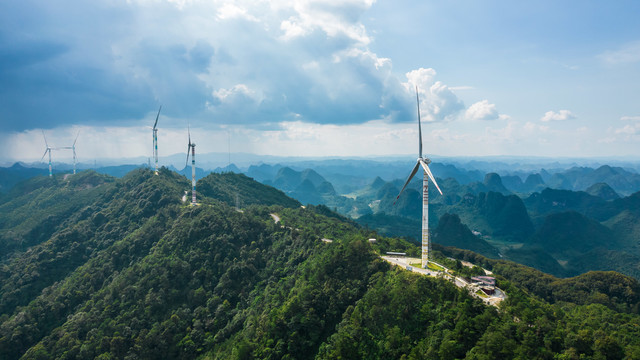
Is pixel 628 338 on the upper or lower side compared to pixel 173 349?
upper

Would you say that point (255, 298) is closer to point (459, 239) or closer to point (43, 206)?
point (43, 206)

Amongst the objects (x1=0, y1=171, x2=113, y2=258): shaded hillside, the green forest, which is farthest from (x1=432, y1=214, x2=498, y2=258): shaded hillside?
(x1=0, y1=171, x2=113, y2=258): shaded hillside

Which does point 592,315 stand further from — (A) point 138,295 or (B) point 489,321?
(A) point 138,295

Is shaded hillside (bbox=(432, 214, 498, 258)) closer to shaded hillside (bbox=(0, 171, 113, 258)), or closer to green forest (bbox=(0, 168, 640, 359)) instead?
green forest (bbox=(0, 168, 640, 359))

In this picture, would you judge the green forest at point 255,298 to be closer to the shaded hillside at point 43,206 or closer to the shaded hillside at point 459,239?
the shaded hillside at point 43,206

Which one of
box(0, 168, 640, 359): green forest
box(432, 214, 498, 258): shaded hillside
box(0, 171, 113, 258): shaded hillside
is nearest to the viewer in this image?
box(0, 168, 640, 359): green forest

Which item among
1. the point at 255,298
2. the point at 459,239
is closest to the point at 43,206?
the point at 255,298

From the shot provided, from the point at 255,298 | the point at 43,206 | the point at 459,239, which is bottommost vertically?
the point at 459,239

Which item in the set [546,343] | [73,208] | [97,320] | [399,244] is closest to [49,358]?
[97,320]
